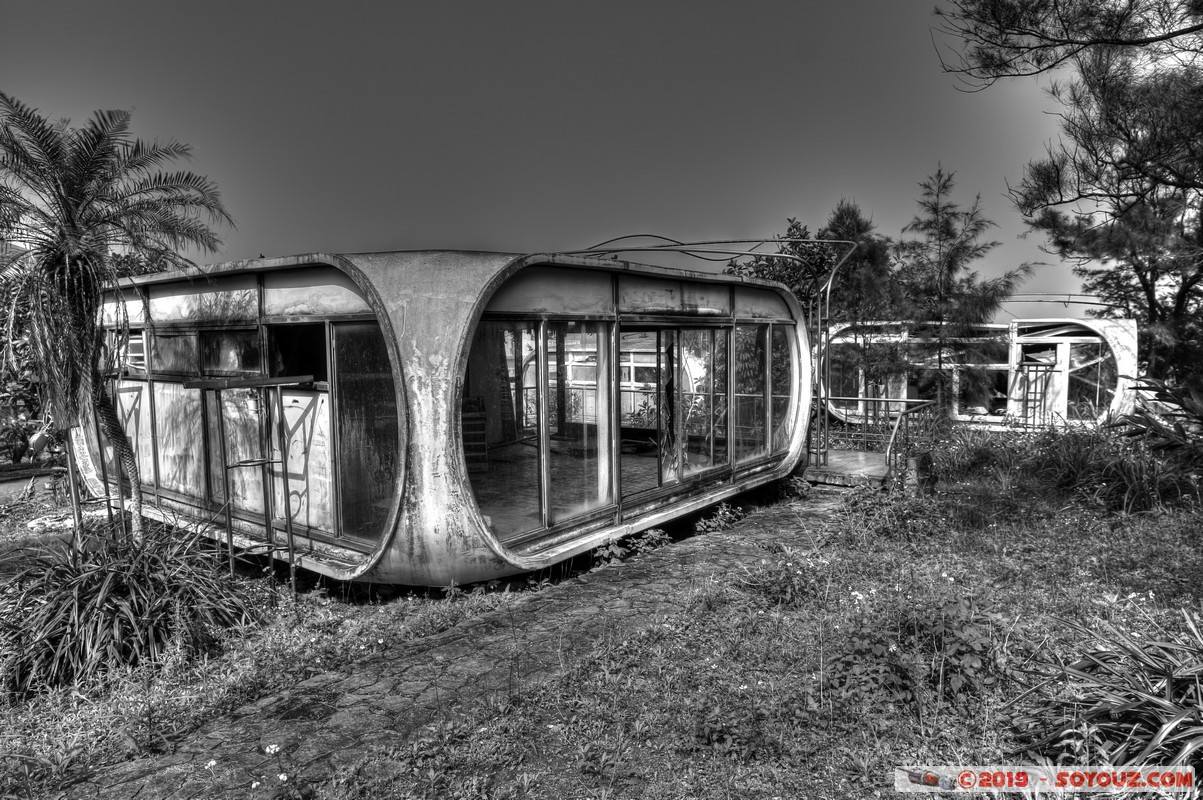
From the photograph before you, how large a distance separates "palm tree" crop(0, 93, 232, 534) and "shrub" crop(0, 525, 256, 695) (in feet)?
2.91

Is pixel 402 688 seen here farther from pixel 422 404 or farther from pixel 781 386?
pixel 781 386

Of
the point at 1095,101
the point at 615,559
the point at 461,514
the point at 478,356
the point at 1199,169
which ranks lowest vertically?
the point at 615,559

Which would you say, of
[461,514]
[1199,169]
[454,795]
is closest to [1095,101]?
[1199,169]

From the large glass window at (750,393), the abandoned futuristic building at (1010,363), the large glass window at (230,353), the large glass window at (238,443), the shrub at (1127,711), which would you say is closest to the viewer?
the shrub at (1127,711)

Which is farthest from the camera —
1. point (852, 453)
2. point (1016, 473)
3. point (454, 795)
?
point (852, 453)

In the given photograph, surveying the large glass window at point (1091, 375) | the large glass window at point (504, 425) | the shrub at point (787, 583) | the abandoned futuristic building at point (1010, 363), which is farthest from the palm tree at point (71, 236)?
the large glass window at point (1091, 375)

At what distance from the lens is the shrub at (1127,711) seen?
3137 mm

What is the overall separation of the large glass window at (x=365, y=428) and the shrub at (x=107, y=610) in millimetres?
1013

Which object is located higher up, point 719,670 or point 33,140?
point 33,140

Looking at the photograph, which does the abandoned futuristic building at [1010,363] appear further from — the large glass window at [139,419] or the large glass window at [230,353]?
the large glass window at [139,419]

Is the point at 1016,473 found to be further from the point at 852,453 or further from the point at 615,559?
the point at 615,559

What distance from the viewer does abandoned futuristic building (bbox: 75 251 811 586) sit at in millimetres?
5695

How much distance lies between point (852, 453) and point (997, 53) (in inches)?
268

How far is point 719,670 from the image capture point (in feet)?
15.3
